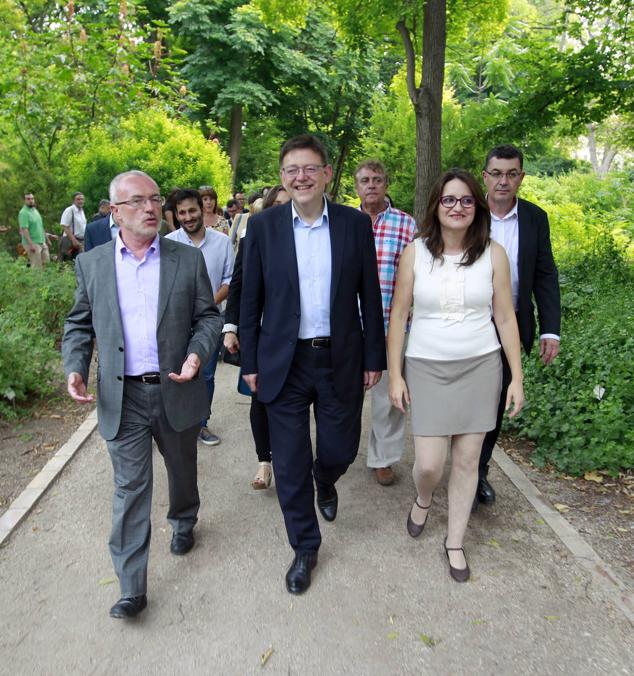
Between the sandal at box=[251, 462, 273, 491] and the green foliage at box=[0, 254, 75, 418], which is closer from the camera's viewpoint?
the sandal at box=[251, 462, 273, 491]

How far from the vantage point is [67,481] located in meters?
4.86

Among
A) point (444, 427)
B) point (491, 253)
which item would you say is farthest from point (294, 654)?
point (491, 253)

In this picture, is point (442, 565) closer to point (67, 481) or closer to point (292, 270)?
point (292, 270)

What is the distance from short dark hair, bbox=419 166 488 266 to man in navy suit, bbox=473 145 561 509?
2.16ft

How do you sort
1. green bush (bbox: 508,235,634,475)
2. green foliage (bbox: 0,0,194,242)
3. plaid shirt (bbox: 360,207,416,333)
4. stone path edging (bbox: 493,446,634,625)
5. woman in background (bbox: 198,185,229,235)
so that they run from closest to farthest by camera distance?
stone path edging (bbox: 493,446,634,625) → plaid shirt (bbox: 360,207,416,333) → green bush (bbox: 508,235,634,475) → woman in background (bbox: 198,185,229,235) → green foliage (bbox: 0,0,194,242)

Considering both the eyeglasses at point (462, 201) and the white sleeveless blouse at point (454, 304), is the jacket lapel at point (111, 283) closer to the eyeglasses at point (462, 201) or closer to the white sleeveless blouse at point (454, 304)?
the white sleeveless blouse at point (454, 304)

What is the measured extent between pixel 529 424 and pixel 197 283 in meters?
3.59

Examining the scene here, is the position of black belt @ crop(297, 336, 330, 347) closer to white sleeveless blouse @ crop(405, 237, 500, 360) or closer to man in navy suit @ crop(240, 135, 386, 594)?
man in navy suit @ crop(240, 135, 386, 594)

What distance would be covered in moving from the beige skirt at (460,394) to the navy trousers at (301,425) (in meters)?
0.41

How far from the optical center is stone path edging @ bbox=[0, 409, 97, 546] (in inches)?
161

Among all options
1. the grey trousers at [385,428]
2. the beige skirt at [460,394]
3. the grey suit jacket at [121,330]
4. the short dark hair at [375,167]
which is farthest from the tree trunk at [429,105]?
the grey suit jacket at [121,330]

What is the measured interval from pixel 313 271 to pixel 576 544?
233 centimetres

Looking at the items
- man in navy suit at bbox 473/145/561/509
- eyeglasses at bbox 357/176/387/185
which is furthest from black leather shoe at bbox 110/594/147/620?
eyeglasses at bbox 357/176/387/185

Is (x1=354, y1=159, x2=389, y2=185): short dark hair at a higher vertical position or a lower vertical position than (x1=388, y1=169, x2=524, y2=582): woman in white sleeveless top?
higher
